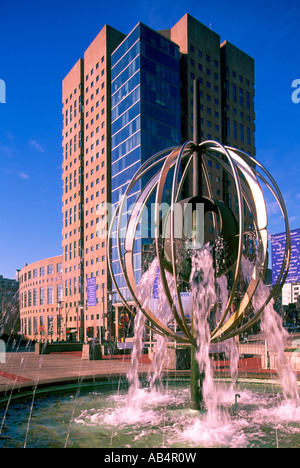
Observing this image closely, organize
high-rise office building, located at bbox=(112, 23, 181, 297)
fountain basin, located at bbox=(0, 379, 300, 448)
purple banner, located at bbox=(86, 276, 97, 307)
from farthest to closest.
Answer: high-rise office building, located at bbox=(112, 23, 181, 297), purple banner, located at bbox=(86, 276, 97, 307), fountain basin, located at bbox=(0, 379, 300, 448)

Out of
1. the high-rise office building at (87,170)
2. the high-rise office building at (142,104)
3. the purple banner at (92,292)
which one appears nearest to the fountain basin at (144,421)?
the purple banner at (92,292)

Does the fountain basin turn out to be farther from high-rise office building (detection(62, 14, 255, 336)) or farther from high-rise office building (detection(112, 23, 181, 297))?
high-rise office building (detection(112, 23, 181, 297))

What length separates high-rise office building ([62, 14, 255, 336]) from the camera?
59969 millimetres

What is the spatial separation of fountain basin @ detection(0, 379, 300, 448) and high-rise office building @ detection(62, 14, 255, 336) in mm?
43420

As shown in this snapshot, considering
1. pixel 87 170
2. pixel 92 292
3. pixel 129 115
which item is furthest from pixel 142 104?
pixel 92 292

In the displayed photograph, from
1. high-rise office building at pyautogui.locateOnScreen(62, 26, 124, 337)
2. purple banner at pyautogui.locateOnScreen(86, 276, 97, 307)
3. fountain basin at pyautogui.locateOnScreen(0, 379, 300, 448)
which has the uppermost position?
high-rise office building at pyautogui.locateOnScreen(62, 26, 124, 337)

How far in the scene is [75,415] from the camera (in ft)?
29.4

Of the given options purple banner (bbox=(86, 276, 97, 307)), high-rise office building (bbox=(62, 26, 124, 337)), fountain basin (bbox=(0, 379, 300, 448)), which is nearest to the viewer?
fountain basin (bbox=(0, 379, 300, 448))

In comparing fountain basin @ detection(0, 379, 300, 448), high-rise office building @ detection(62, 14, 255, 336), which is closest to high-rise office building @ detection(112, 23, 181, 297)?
high-rise office building @ detection(62, 14, 255, 336)

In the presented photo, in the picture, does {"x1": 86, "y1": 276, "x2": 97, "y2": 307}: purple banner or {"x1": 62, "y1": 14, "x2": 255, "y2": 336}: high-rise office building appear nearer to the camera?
{"x1": 86, "y1": 276, "x2": 97, "y2": 307}: purple banner

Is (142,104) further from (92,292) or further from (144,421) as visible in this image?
(144,421)

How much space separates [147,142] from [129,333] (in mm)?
29350
